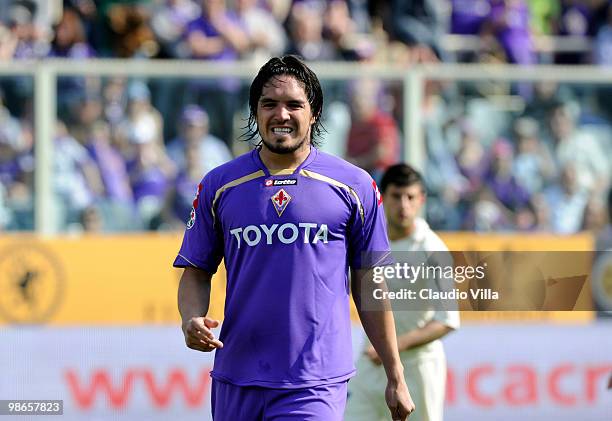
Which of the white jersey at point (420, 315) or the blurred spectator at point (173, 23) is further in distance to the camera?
the blurred spectator at point (173, 23)

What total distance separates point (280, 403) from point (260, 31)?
846 cm

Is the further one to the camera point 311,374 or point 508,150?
point 508,150

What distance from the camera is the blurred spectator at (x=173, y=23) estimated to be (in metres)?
12.6

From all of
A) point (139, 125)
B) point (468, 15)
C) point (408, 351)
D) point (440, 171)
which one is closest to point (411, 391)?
point (408, 351)

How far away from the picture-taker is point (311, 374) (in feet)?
17.1

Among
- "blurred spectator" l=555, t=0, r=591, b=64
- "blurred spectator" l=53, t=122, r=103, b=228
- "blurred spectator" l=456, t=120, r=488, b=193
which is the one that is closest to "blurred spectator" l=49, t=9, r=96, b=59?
"blurred spectator" l=53, t=122, r=103, b=228

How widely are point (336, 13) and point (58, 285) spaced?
4.75 metres

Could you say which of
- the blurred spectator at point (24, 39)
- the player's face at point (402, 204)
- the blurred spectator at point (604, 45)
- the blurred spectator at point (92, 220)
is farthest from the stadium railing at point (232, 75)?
the player's face at point (402, 204)

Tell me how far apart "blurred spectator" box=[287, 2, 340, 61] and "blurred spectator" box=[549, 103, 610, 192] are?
2.52 metres

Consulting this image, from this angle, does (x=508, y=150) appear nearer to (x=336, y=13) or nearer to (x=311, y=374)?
(x=336, y=13)

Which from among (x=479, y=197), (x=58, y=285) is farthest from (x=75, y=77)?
(x=479, y=197)

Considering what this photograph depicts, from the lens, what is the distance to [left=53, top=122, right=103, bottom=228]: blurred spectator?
1127 centimetres

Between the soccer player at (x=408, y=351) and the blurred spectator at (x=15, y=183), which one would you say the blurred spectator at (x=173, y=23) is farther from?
the soccer player at (x=408, y=351)

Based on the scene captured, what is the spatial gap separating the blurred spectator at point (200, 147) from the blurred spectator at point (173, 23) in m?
1.39
